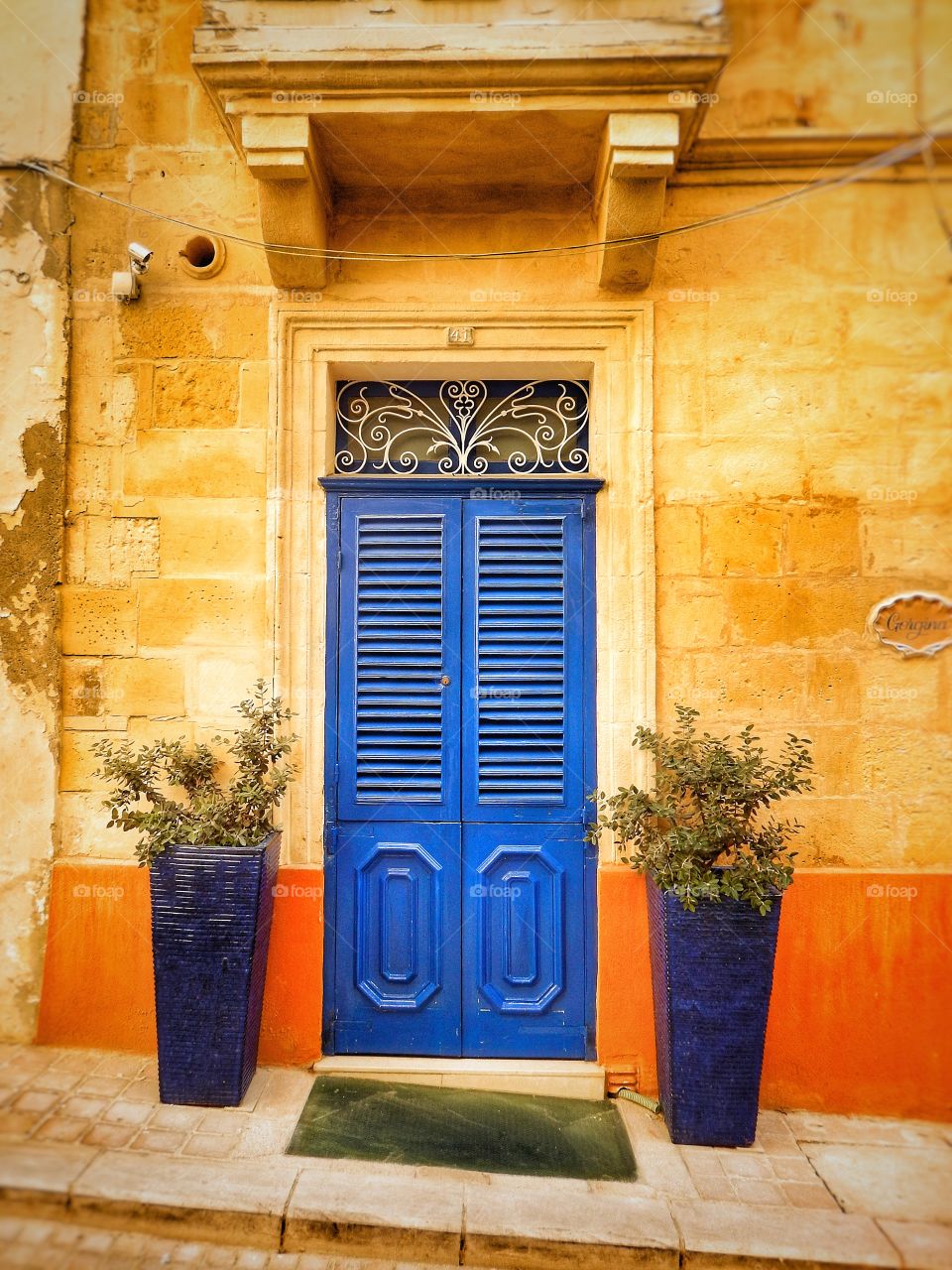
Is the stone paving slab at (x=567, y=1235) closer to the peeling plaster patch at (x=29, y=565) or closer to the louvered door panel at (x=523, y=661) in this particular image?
the louvered door panel at (x=523, y=661)

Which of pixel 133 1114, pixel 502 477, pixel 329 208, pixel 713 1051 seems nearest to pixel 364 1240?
pixel 133 1114

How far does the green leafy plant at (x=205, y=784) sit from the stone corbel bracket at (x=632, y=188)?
2.69 metres

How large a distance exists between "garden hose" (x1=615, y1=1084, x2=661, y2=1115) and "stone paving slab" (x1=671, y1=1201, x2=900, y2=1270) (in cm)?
61

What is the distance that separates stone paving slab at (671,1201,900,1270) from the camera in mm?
2623

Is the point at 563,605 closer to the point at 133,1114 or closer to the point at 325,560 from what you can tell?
the point at 325,560

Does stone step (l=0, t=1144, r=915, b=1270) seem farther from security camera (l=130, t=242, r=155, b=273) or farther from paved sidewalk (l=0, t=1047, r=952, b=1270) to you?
security camera (l=130, t=242, r=155, b=273)

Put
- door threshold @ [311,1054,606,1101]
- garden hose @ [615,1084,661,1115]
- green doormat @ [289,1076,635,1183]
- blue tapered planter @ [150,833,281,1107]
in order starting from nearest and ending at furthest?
green doormat @ [289,1076,635,1183] < blue tapered planter @ [150,833,281,1107] < garden hose @ [615,1084,661,1115] < door threshold @ [311,1054,606,1101]

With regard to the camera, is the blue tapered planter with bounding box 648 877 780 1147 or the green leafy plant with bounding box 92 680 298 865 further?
the green leafy plant with bounding box 92 680 298 865

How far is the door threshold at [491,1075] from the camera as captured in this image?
11.7ft

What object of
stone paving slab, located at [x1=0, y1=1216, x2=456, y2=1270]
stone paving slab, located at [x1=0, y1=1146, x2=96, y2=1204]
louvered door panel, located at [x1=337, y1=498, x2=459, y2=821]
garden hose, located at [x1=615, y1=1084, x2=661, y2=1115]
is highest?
louvered door panel, located at [x1=337, y1=498, x2=459, y2=821]

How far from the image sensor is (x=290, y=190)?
3.49 metres

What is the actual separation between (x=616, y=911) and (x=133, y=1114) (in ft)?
7.58

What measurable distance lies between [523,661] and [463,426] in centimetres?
129

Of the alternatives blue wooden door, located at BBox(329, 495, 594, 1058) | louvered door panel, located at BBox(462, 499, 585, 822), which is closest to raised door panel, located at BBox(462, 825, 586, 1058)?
blue wooden door, located at BBox(329, 495, 594, 1058)
